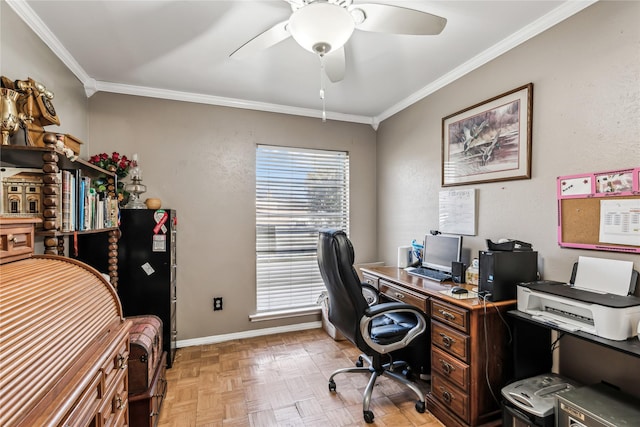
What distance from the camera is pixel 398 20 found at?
1455 mm

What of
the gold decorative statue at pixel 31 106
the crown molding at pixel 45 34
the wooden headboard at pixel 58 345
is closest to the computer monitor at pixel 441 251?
the wooden headboard at pixel 58 345

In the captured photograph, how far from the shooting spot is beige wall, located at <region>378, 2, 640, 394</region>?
4.99ft

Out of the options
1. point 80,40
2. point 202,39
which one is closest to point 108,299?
point 202,39

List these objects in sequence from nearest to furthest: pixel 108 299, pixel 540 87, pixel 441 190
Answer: pixel 108 299 < pixel 540 87 < pixel 441 190

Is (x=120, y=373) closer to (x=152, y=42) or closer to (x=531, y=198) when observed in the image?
(x=152, y=42)

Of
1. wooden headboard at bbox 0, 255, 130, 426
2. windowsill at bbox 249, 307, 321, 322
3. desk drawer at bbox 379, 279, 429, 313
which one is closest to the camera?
wooden headboard at bbox 0, 255, 130, 426

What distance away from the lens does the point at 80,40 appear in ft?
6.71

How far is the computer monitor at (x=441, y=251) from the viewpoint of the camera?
7.91 feet

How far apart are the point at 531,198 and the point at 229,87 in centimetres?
261

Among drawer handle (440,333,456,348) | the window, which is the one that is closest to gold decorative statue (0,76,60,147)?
the window

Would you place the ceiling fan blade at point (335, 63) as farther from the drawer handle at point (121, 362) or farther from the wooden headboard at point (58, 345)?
the drawer handle at point (121, 362)

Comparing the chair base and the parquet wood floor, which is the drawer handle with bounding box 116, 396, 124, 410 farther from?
the chair base

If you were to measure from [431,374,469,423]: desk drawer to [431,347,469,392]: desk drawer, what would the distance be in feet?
0.14

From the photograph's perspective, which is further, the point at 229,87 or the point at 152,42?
the point at 229,87
